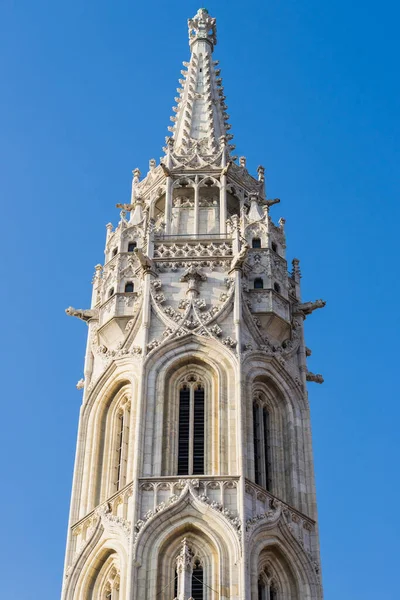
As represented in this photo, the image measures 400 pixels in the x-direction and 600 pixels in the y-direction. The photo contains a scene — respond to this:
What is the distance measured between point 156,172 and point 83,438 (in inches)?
530

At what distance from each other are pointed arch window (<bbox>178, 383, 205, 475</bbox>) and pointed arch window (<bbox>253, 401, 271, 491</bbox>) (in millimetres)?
1802

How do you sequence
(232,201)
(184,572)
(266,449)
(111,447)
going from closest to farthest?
(184,572) → (266,449) → (111,447) → (232,201)

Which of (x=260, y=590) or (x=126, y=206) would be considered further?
(x=126, y=206)

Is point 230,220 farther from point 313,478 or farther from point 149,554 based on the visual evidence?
point 149,554

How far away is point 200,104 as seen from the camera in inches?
2199

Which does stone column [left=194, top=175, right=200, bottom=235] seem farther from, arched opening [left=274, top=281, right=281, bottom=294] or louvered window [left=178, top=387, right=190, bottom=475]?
louvered window [left=178, top=387, right=190, bottom=475]

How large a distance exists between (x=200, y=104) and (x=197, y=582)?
81.3 ft

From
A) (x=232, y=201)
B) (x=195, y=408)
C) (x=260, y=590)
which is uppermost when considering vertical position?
(x=232, y=201)

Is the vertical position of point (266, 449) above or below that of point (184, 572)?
above

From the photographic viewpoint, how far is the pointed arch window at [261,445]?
40.8 metres

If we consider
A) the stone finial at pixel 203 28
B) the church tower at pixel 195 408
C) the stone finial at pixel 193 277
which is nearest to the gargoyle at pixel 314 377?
the church tower at pixel 195 408

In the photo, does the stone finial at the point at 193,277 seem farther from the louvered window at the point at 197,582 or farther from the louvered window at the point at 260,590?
the louvered window at the point at 260,590

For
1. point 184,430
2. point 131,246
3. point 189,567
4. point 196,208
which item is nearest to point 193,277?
point 131,246

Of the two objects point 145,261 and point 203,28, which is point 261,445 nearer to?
point 145,261
